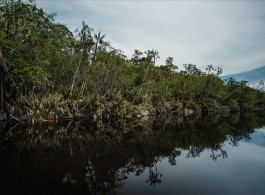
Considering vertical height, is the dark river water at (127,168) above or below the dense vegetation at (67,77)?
below

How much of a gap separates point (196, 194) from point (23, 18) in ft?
62.7

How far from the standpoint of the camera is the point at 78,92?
29.9 meters

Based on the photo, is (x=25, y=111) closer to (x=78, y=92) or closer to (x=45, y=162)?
(x=78, y=92)

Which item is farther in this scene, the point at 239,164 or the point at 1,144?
the point at 1,144

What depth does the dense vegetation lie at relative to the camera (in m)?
20.1

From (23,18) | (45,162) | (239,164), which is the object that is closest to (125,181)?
(45,162)

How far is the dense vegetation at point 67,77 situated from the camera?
20125 mm

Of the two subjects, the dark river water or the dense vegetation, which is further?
the dense vegetation

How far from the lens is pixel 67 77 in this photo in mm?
29266

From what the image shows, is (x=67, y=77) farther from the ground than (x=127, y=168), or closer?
farther from the ground

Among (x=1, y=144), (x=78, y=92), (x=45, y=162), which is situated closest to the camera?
(x=45, y=162)

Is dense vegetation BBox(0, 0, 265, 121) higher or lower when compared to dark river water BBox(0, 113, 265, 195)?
higher

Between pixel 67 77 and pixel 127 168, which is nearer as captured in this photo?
→ pixel 127 168

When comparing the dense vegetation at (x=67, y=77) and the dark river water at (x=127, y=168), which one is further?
the dense vegetation at (x=67, y=77)
